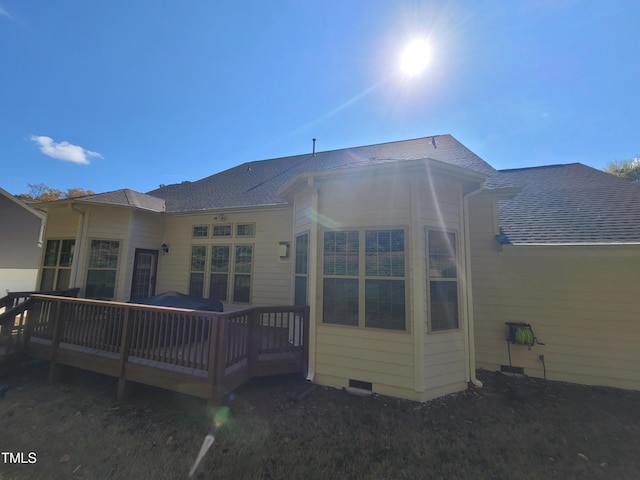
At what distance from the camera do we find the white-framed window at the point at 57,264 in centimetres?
718

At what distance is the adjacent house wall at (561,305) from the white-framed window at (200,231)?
696cm

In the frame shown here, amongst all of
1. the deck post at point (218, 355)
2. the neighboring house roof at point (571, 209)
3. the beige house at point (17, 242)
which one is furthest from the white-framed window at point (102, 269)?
the neighboring house roof at point (571, 209)

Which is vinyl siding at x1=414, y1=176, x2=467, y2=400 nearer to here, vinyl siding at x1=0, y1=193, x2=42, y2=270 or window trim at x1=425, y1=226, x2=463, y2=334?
window trim at x1=425, y1=226, x2=463, y2=334

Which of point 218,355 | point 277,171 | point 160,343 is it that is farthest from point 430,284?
point 277,171

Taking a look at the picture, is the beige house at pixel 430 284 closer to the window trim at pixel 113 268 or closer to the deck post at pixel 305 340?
the deck post at pixel 305 340

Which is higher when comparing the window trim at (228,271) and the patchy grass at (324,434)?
the window trim at (228,271)

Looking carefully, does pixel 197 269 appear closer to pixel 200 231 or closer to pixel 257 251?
pixel 200 231

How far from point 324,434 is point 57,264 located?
902cm

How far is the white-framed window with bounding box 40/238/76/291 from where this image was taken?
23.6 ft

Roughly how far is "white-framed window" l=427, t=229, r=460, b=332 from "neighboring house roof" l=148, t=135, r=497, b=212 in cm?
289

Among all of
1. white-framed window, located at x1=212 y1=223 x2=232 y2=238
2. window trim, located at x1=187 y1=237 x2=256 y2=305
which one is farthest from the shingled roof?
white-framed window, located at x1=212 y1=223 x2=232 y2=238

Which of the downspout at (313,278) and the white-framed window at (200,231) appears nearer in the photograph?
the downspout at (313,278)

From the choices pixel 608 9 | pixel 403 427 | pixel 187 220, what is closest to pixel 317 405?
pixel 403 427

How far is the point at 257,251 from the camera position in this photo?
6.75 meters
